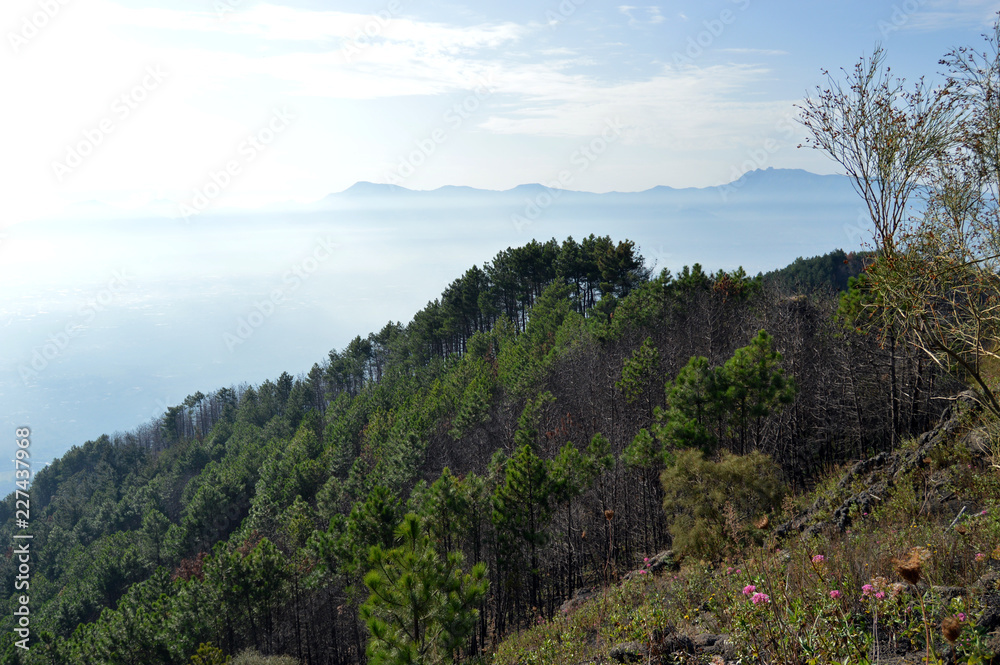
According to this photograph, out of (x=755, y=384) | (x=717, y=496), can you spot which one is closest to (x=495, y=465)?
(x=755, y=384)

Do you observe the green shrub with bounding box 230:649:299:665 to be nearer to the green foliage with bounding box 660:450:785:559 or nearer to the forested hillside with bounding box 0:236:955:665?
the forested hillside with bounding box 0:236:955:665

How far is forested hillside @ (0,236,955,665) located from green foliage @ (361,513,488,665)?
0.05m

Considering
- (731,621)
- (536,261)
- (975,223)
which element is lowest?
(731,621)

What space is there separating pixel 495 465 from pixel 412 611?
1677cm

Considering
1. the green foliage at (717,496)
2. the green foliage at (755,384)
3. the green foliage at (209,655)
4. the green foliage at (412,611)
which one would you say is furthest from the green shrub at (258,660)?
the green foliage at (755,384)

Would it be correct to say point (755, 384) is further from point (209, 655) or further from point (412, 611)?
A: point (209, 655)

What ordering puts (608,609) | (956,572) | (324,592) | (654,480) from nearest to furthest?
(956,572) < (608,609) < (654,480) < (324,592)

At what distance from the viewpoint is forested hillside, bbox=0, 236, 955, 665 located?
873 inches

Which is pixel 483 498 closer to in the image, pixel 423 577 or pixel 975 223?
pixel 423 577

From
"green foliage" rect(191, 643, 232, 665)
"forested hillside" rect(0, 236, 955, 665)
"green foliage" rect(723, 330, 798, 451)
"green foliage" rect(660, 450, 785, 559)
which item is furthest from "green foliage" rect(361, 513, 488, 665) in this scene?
"green foliage" rect(191, 643, 232, 665)

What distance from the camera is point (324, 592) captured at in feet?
110

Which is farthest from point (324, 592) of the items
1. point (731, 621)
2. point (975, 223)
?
point (975, 223)

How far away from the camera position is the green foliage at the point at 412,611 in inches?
473

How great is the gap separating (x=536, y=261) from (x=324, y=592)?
151 ft
